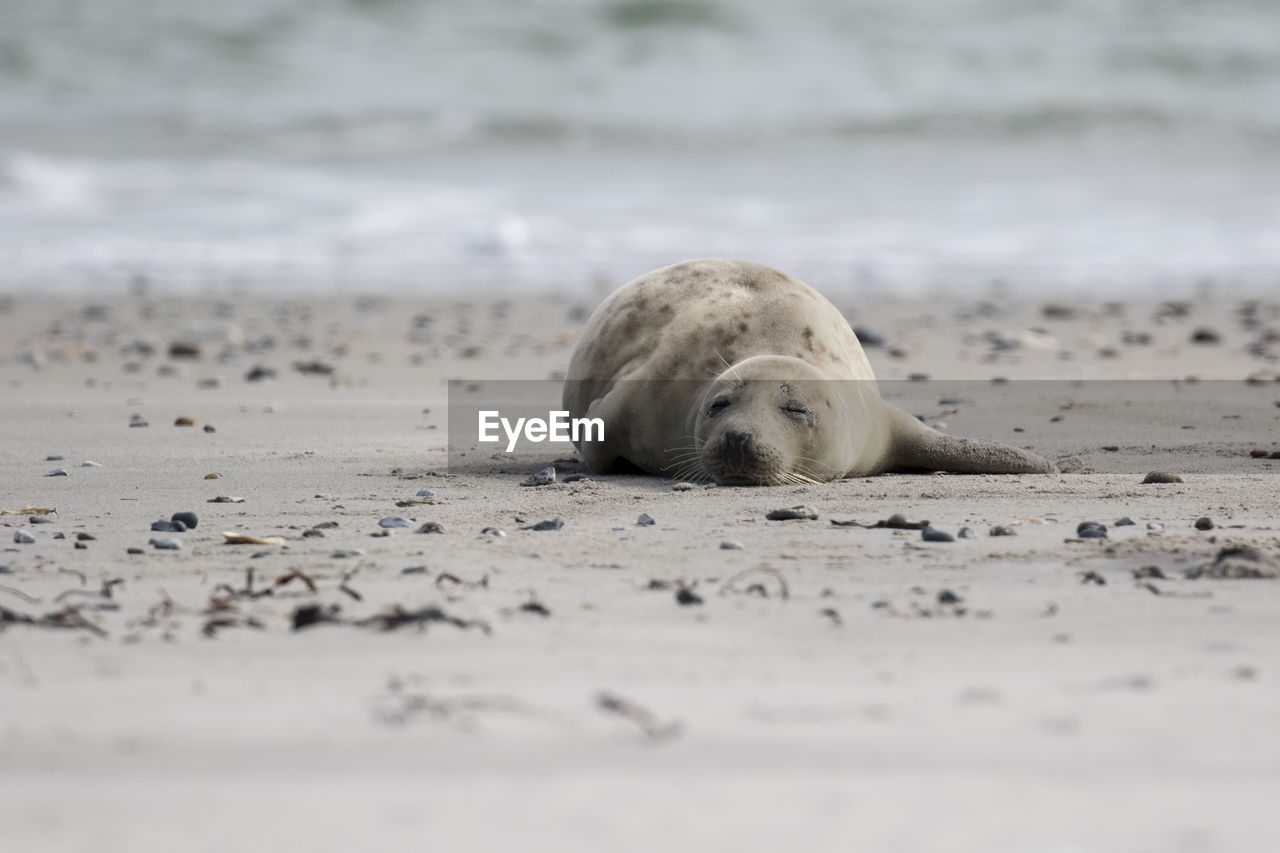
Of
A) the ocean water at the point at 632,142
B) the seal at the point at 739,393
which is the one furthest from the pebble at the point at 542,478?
the ocean water at the point at 632,142

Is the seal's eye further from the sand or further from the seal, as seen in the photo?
the sand

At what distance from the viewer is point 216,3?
25.8m

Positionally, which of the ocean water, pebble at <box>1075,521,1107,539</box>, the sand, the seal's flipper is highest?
the ocean water

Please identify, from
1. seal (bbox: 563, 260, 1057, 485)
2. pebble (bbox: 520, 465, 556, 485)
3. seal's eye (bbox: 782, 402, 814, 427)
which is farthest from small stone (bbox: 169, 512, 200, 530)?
seal's eye (bbox: 782, 402, 814, 427)

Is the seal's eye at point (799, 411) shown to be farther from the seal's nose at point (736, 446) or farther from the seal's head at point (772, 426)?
the seal's nose at point (736, 446)

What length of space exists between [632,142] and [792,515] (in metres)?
17.8

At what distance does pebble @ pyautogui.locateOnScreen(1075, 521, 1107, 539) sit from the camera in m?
3.86

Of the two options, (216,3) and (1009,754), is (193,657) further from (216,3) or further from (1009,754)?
(216,3)

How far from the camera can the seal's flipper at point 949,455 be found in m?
5.18

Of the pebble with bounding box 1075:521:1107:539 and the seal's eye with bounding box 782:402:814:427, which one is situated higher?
the seal's eye with bounding box 782:402:814:427

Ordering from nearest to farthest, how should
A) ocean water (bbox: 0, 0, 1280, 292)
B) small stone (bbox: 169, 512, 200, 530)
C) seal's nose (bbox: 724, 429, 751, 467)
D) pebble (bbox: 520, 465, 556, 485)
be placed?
small stone (bbox: 169, 512, 200, 530), seal's nose (bbox: 724, 429, 751, 467), pebble (bbox: 520, 465, 556, 485), ocean water (bbox: 0, 0, 1280, 292)

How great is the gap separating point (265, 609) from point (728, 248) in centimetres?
1274

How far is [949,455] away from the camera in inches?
206

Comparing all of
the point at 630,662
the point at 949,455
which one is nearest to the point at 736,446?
the point at 949,455
